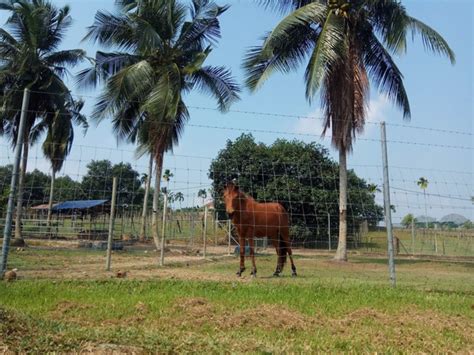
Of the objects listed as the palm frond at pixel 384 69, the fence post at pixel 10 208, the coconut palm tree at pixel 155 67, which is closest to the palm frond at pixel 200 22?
the coconut palm tree at pixel 155 67

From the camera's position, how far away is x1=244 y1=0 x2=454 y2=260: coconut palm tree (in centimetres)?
1670

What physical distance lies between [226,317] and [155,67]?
17.9 metres

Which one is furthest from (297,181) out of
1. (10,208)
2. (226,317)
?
(226,317)

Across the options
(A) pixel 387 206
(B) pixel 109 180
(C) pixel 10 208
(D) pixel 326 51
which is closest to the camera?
(C) pixel 10 208

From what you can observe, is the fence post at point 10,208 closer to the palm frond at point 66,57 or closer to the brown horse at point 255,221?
the brown horse at point 255,221

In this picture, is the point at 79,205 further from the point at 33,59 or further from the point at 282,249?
the point at 282,249

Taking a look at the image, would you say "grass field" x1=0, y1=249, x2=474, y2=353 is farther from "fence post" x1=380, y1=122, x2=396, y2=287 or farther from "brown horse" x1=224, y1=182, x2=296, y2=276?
"brown horse" x1=224, y1=182, x2=296, y2=276

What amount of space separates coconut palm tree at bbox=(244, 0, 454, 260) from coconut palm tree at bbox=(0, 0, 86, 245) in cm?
1074

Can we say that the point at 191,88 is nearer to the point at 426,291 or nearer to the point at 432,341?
the point at 426,291

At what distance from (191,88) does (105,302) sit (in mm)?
17145

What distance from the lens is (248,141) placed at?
1359 inches

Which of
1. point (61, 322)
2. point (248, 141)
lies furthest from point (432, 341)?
point (248, 141)

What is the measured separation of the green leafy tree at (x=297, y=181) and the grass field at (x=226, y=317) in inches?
642

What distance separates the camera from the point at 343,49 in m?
16.6
